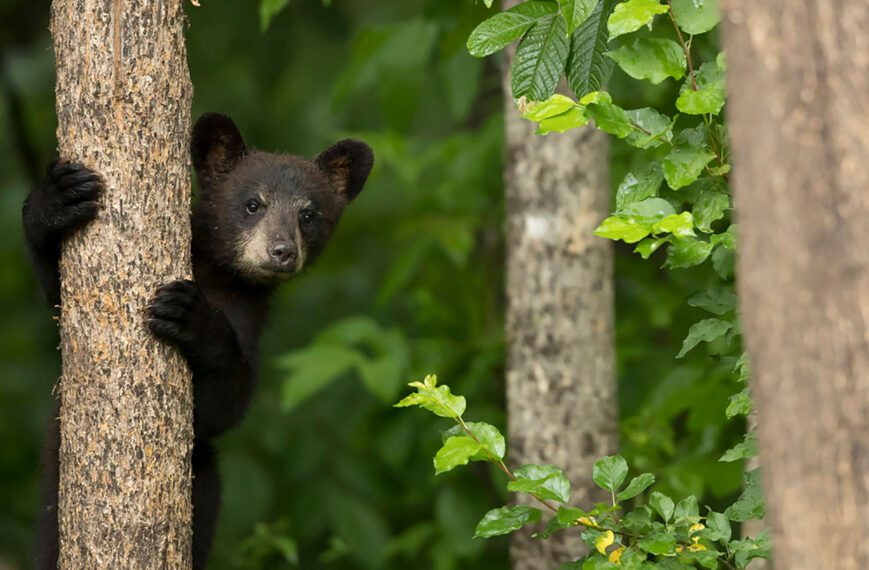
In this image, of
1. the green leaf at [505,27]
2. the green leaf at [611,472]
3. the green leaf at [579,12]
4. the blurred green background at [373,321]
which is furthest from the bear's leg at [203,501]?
the green leaf at [579,12]

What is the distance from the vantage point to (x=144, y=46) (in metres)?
3.03

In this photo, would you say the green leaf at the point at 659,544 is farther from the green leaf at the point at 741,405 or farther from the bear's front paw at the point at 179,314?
the bear's front paw at the point at 179,314

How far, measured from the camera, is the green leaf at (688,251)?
254 centimetres

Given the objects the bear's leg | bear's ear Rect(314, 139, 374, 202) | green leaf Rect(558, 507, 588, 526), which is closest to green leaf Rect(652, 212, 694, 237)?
green leaf Rect(558, 507, 588, 526)

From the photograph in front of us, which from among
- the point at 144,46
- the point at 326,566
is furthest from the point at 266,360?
the point at 144,46

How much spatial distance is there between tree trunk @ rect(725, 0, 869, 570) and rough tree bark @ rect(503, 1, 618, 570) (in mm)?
2864

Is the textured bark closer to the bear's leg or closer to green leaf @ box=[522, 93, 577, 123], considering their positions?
the bear's leg

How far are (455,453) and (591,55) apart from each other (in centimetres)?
123

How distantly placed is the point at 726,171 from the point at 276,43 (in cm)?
472

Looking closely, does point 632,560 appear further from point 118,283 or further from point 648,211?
point 118,283

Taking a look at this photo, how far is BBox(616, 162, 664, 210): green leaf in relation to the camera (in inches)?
105

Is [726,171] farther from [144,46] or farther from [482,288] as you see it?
Result: [482,288]

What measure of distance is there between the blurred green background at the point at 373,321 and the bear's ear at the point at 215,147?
3.90 ft

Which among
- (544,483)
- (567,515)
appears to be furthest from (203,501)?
(567,515)
